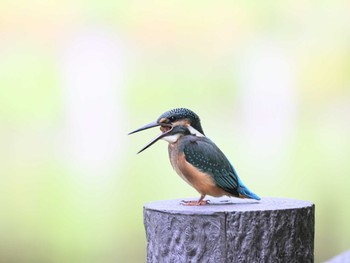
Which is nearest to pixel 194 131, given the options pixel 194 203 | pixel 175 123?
pixel 175 123

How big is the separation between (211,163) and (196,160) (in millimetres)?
31

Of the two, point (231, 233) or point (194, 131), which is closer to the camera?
point (231, 233)

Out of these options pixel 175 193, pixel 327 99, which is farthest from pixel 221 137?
pixel 327 99

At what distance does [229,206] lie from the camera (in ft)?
3.92

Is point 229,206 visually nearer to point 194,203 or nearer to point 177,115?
point 194,203

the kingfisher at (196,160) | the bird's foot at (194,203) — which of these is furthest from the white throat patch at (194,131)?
the bird's foot at (194,203)

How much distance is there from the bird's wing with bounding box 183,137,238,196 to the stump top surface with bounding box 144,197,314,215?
4 centimetres

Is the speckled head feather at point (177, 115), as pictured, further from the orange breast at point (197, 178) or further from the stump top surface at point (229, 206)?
the stump top surface at point (229, 206)

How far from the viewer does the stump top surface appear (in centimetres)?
114

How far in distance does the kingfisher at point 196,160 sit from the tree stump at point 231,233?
64 millimetres

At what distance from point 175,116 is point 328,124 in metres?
0.89

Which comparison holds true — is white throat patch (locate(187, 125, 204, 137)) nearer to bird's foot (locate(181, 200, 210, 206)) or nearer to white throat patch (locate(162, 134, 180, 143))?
white throat patch (locate(162, 134, 180, 143))

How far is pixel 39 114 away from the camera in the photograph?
6.48 ft

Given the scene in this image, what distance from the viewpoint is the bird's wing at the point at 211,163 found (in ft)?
4.02
